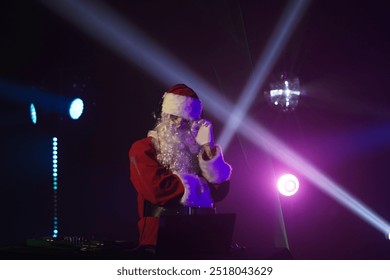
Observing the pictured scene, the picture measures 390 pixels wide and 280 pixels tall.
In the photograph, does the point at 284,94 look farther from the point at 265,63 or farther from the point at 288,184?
the point at 288,184

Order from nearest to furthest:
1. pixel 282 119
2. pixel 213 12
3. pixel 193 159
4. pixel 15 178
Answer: pixel 193 159, pixel 213 12, pixel 282 119, pixel 15 178

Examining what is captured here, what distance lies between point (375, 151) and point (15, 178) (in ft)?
9.43

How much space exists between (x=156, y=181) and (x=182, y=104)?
0.51 metres

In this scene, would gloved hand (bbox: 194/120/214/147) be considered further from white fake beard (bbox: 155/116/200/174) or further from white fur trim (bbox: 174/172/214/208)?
white fur trim (bbox: 174/172/214/208)

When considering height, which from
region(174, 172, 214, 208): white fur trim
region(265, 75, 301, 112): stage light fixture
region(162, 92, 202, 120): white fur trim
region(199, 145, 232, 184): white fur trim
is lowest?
region(174, 172, 214, 208): white fur trim

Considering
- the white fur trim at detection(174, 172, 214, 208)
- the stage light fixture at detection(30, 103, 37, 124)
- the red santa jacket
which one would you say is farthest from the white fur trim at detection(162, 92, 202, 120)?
the stage light fixture at detection(30, 103, 37, 124)

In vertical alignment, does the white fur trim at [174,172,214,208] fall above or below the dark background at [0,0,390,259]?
below

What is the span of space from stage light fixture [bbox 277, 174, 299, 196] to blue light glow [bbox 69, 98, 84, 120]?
1.66 m

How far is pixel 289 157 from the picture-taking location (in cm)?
378

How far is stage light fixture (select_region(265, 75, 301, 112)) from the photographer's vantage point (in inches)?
143

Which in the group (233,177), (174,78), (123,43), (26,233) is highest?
(123,43)

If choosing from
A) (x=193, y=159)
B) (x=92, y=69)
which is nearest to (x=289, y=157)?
(x=193, y=159)

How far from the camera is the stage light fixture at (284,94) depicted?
364 cm

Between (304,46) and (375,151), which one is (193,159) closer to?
(304,46)
